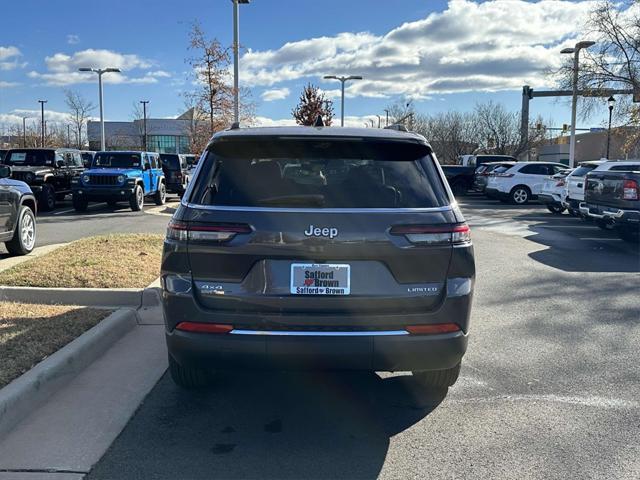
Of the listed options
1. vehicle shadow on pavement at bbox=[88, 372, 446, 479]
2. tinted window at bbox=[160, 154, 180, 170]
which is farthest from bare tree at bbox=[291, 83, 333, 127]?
vehicle shadow on pavement at bbox=[88, 372, 446, 479]

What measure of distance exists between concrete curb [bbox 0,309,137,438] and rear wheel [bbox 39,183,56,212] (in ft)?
46.1

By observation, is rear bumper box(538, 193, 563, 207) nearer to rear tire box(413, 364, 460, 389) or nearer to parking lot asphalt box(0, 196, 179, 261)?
parking lot asphalt box(0, 196, 179, 261)

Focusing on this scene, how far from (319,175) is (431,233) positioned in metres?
0.76

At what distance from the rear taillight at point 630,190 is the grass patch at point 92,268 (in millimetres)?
8660

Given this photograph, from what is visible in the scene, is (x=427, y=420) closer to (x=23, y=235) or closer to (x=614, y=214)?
(x=23, y=235)

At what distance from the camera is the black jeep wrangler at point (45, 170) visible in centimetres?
1767

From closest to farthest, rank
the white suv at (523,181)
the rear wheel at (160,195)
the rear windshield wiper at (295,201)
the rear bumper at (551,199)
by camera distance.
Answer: the rear windshield wiper at (295,201) → the rear bumper at (551,199) → the rear wheel at (160,195) → the white suv at (523,181)

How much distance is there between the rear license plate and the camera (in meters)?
3.23

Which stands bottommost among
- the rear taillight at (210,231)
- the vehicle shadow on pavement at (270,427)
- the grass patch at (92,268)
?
the vehicle shadow on pavement at (270,427)

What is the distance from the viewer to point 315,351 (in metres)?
3.21

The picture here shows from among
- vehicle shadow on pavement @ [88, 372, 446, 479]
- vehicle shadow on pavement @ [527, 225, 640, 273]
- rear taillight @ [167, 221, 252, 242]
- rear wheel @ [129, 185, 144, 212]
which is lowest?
vehicle shadow on pavement @ [88, 372, 446, 479]

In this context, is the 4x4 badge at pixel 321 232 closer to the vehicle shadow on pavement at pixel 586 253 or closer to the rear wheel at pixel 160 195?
the vehicle shadow on pavement at pixel 586 253

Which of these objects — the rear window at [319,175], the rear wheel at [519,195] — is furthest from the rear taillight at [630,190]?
the rear wheel at [519,195]

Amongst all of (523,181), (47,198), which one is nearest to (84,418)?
(47,198)
